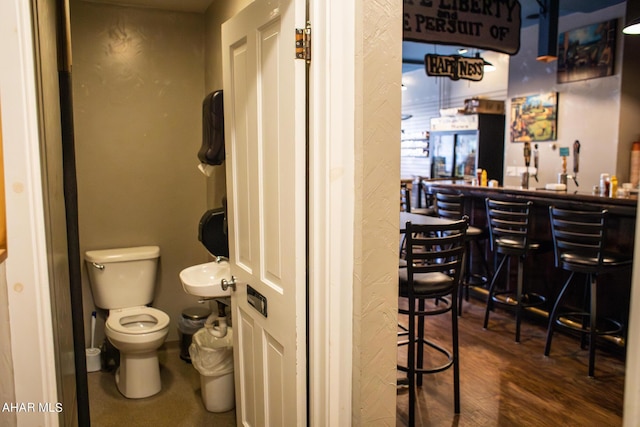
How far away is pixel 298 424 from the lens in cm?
165

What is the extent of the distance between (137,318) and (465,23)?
3353 millimetres

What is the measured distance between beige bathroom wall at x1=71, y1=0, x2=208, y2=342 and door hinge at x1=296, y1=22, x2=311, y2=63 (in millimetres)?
2273

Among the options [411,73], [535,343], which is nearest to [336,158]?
[535,343]

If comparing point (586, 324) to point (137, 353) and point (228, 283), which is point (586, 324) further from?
point (137, 353)

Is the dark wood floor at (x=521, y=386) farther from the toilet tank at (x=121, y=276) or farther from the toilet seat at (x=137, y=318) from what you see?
the toilet tank at (x=121, y=276)

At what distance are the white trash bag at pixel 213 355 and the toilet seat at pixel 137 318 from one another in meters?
0.43

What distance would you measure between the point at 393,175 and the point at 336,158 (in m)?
0.22

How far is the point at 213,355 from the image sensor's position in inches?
109

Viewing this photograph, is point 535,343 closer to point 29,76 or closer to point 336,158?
point 336,158

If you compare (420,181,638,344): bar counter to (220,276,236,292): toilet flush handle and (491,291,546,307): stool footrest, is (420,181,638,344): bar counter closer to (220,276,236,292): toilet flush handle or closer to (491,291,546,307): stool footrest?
(491,291,546,307): stool footrest

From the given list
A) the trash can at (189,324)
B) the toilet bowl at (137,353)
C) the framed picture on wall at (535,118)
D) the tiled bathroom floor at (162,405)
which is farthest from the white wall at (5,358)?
the framed picture on wall at (535,118)

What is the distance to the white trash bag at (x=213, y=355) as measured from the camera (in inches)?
109

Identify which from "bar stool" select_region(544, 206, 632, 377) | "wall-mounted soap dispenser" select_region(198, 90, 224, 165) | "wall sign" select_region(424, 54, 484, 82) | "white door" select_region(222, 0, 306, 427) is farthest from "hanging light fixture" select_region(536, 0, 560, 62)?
"white door" select_region(222, 0, 306, 427)

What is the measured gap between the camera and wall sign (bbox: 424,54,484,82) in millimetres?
4684
